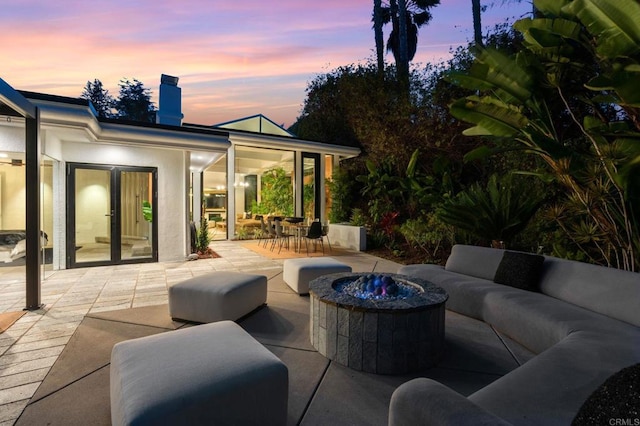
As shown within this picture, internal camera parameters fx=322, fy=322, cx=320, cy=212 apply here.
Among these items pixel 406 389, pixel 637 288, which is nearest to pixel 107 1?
pixel 406 389

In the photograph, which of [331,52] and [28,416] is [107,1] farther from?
[331,52]

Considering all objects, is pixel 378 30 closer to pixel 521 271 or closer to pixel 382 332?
pixel 521 271

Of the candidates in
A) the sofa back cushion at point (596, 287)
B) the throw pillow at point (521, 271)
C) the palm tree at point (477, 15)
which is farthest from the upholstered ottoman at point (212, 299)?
the palm tree at point (477, 15)

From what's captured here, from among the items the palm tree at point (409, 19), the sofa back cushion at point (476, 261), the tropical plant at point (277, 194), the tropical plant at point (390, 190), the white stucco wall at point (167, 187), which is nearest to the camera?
the sofa back cushion at point (476, 261)

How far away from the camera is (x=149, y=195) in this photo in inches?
299

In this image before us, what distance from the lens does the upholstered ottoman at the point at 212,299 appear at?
3633mm

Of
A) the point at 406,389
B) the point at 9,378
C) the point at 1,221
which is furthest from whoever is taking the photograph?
the point at 1,221

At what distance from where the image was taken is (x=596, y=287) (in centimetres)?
312

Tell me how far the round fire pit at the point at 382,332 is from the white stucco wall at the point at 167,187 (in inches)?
236

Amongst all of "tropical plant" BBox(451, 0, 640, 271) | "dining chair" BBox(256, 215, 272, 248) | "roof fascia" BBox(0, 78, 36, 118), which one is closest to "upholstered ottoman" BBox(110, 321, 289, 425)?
"roof fascia" BBox(0, 78, 36, 118)

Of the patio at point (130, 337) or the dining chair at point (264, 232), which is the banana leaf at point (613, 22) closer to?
the patio at point (130, 337)

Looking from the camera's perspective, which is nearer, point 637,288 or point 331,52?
point 637,288

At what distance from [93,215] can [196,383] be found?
22.7ft

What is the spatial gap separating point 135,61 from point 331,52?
10.3 meters
